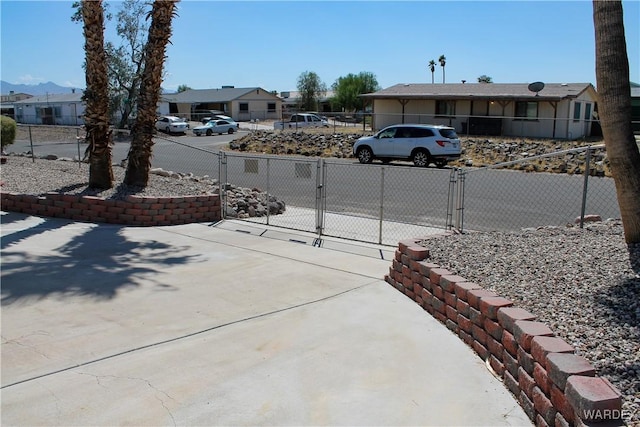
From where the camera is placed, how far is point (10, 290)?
21.0 feet

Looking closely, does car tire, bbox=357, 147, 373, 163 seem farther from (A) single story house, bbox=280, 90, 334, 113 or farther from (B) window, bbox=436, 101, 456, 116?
(A) single story house, bbox=280, 90, 334, 113

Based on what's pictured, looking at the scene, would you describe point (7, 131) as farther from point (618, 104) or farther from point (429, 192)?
point (618, 104)

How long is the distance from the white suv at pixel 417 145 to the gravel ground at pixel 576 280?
16148mm

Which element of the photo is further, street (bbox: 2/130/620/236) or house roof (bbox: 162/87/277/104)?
house roof (bbox: 162/87/277/104)

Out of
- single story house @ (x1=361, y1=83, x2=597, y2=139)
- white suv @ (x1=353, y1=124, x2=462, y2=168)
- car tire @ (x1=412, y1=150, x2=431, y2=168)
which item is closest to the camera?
white suv @ (x1=353, y1=124, x2=462, y2=168)

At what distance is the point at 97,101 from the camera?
1172 cm

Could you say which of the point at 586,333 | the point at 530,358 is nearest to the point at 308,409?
the point at 530,358

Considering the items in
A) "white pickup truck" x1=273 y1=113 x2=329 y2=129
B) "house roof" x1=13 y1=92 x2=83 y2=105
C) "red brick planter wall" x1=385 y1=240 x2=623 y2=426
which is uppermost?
"house roof" x1=13 y1=92 x2=83 y2=105

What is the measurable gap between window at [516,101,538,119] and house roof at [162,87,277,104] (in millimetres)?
37171

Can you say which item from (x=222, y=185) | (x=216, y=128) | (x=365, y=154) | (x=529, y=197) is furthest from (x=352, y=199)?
(x=216, y=128)

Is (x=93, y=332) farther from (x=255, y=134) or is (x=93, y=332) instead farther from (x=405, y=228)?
(x=255, y=134)

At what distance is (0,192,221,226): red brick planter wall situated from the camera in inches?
417

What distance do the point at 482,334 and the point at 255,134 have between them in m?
32.5

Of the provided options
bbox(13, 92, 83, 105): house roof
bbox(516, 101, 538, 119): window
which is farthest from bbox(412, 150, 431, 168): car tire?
bbox(13, 92, 83, 105): house roof
